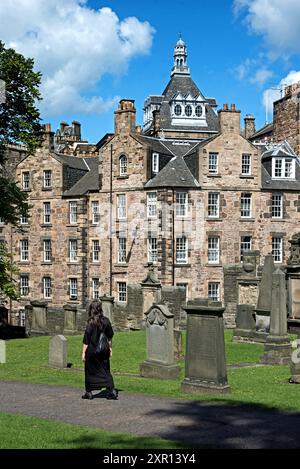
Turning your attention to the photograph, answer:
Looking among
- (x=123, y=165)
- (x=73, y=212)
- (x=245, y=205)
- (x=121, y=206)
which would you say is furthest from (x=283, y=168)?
(x=73, y=212)

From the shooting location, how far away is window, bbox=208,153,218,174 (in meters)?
44.2

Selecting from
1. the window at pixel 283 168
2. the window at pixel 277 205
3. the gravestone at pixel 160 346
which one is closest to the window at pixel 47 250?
the window at pixel 277 205

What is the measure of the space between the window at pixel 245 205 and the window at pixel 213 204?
1844mm

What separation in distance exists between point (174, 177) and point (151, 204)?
2.47 meters

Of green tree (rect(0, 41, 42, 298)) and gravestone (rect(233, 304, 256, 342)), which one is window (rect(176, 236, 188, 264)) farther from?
gravestone (rect(233, 304, 256, 342))

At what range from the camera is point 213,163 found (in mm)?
44312

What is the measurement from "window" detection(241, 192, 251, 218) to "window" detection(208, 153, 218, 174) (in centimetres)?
266

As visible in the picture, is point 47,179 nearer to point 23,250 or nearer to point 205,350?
point 23,250

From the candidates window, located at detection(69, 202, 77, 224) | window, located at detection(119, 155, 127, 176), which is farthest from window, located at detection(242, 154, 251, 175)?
window, located at detection(69, 202, 77, 224)

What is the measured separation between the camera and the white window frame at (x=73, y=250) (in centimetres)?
4788

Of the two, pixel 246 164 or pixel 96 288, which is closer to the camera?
pixel 246 164

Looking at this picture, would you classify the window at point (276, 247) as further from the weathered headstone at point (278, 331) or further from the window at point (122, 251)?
the weathered headstone at point (278, 331)

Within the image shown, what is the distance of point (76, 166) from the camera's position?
50969 millimetres

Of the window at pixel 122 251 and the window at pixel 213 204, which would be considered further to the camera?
the window at pixel 122 251
